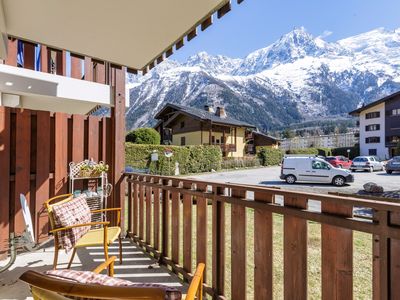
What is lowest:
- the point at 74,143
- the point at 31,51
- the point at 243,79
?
the point at 74,143

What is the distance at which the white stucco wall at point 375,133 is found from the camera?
107ft

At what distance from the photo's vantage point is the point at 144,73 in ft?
13.1

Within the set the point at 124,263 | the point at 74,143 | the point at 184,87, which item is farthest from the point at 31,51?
the point at 184,87

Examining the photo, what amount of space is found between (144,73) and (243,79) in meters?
142

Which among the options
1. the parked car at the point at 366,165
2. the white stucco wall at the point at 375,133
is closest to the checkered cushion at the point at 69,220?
the parked car at the point at 366,165

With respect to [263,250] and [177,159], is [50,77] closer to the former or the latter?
[263,250]

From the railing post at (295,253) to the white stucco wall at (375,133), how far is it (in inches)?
1470

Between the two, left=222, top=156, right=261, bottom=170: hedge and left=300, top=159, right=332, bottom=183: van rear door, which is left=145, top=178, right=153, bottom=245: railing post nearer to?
left=300, top=159, right=332, bottom=183: van rear door

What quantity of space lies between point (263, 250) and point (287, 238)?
0.23 metres

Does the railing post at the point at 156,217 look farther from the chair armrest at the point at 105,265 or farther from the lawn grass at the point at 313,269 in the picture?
the chair armrest at the point at 105,265

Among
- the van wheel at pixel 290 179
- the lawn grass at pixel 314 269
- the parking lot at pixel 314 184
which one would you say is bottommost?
the parking lot at pixel 314 184

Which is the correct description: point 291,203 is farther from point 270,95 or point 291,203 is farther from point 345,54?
point 345,54

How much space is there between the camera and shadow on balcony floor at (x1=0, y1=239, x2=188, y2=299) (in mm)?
2436

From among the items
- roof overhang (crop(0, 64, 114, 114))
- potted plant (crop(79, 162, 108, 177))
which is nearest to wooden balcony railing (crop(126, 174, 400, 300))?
potted plant (crop(79, 162, 108, 177))
